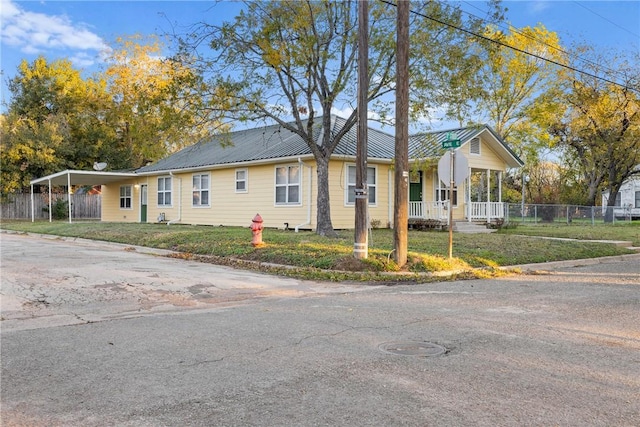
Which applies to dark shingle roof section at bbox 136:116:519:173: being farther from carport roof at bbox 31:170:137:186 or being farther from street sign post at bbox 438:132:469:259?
street sign post at bbox 438:132:469:259

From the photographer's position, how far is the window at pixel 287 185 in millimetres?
20906

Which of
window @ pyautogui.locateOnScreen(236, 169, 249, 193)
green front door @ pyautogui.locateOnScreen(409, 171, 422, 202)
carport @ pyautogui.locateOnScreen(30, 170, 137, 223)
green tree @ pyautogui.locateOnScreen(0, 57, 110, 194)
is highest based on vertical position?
green tree @ pyautogui.locateOnScreen(0, 57, 110, 194)

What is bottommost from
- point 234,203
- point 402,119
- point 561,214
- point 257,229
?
point 561,214

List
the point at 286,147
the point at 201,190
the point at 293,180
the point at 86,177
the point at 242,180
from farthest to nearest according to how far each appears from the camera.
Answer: the point at 86,177
the point at 201,190
the point at 242,180
the point at 286,147
the point at 293,180

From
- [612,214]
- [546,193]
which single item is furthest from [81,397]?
[546,193]

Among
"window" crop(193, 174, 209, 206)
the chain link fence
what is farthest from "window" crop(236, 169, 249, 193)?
the chain link fence

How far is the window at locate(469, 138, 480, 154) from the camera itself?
2383 centimetres

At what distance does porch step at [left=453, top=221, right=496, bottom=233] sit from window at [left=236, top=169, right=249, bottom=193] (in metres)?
9.37

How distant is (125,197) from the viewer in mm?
32750

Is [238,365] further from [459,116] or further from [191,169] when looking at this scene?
[191,169]

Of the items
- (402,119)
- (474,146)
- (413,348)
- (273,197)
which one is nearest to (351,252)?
(402,119)

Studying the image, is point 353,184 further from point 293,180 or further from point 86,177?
point 86,177

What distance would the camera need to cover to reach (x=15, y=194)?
3697 cm

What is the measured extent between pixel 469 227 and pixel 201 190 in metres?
13.0
